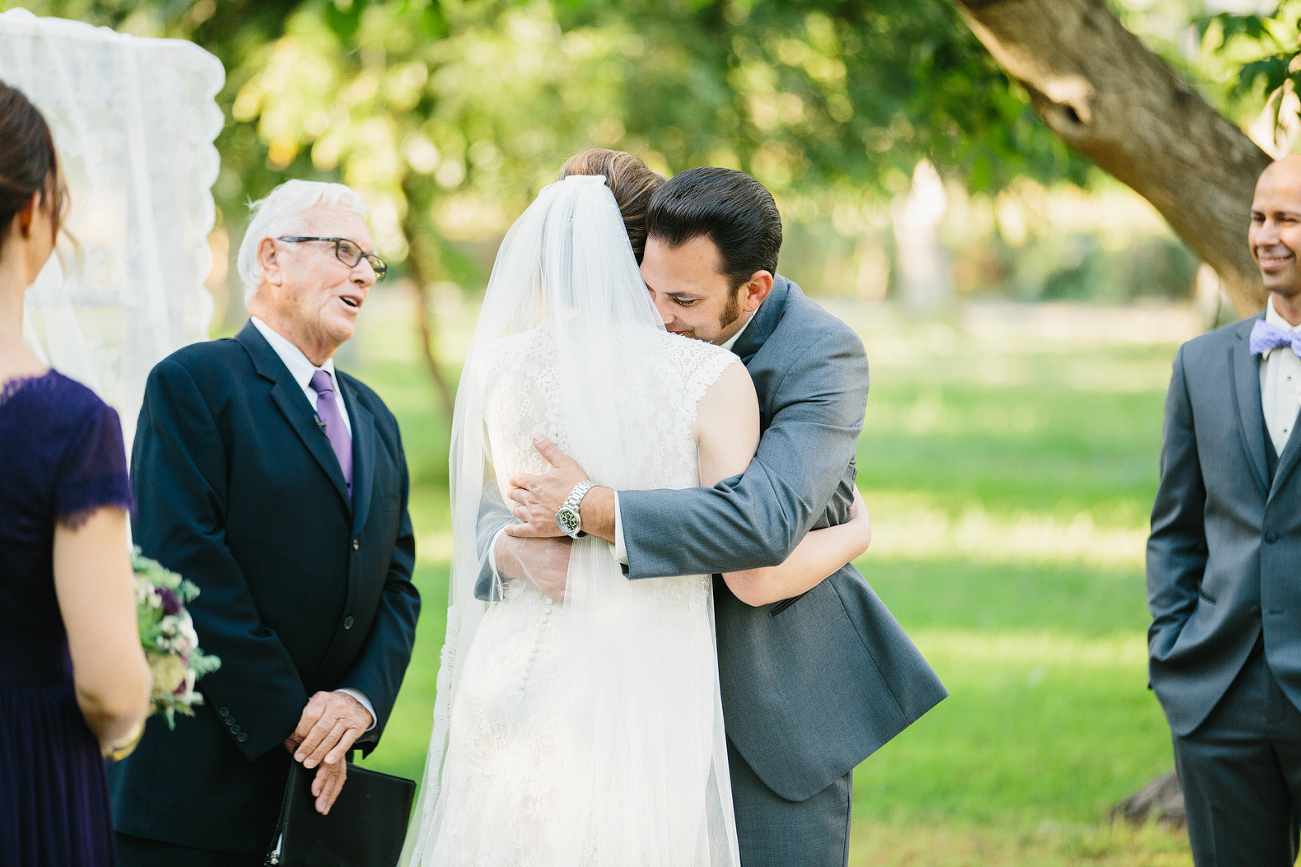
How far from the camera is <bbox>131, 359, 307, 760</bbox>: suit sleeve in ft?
9.61

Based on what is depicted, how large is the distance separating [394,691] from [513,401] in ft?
3.74

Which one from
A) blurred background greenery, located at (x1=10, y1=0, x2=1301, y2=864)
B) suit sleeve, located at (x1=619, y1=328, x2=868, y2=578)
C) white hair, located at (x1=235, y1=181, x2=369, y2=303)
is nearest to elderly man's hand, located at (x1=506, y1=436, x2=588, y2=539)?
suit sleeve, located at (x1=619, y1=328, x2=868, y2=578)

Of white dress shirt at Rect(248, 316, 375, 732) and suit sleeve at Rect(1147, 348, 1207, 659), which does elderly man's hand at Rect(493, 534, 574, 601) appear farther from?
suit sleeve at Rect(1147, 348, 1207, 659)

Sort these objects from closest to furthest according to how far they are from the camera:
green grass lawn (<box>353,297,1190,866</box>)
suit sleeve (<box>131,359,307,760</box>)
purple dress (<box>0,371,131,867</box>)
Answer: purple dress (<box>0,371,131,867</box>) < suit sleeve (<box>131,359,307,760</box>) < green grass lawn (<box>353,297,1190,866</box>)

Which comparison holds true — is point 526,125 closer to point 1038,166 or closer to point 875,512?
point 1038,166

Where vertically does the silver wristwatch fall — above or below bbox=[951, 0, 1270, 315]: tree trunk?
below

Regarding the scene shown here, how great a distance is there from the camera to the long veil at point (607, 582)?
8.02 ft

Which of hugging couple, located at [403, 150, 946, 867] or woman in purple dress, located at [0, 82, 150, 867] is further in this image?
hugging couple, located at [403, 150, 946, 867]

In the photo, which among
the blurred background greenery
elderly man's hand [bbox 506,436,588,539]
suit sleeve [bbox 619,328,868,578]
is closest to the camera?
suit sleeve [bbox 619,328,868,578]

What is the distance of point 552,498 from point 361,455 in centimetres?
103

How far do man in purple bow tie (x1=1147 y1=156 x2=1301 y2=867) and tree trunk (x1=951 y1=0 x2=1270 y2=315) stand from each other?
36.2 inches

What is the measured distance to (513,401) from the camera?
256 centimetres

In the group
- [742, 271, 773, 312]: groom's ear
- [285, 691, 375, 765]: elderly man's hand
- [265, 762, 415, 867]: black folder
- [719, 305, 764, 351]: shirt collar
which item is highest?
[742, 271, 773, 312]: groom's ear

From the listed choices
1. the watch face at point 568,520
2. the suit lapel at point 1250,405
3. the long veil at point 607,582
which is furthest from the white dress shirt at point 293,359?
the suit lapel at point 1250,405
